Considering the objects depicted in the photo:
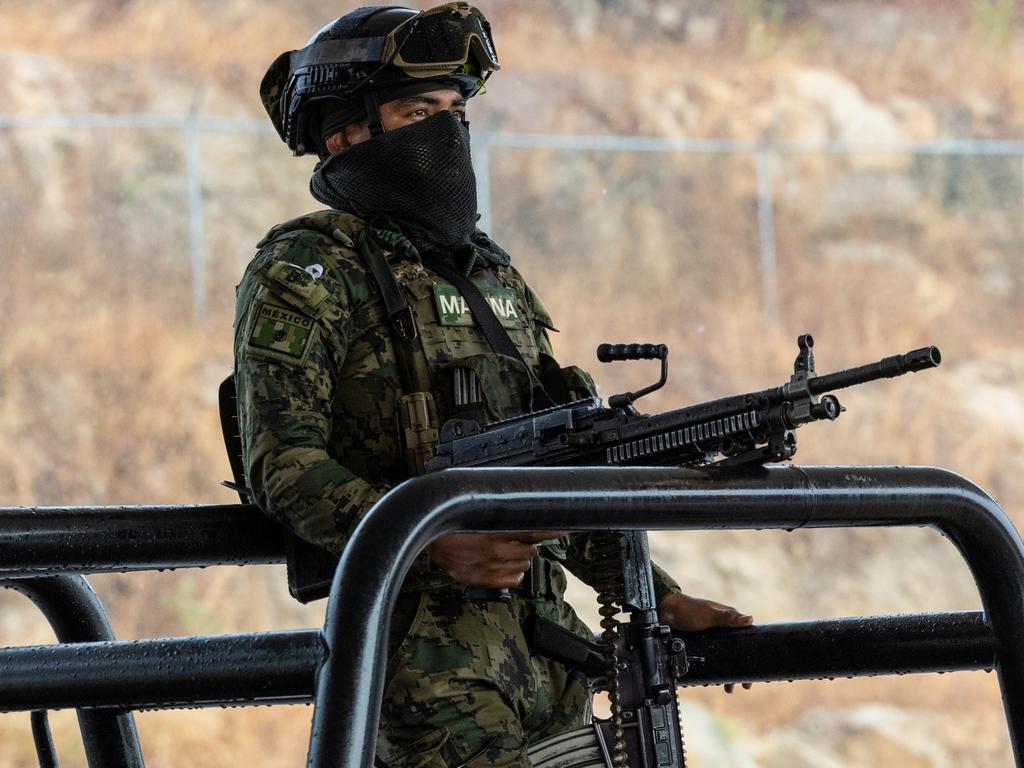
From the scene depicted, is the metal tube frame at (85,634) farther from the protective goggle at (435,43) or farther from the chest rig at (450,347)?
the protective goggle at (435,43)

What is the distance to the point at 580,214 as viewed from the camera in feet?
35.5

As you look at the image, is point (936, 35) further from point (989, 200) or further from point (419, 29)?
point (419, 29)

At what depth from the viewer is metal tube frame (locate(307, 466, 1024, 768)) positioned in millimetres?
839

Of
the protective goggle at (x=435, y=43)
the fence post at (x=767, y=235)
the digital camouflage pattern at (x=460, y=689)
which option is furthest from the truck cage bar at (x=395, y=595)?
the fence post at (x=767, y=235)

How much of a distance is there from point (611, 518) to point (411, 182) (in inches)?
48.2

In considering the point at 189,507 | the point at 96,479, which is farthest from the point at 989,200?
the point at 189,507

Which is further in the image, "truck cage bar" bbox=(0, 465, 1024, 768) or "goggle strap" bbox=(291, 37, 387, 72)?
"goggle strap" bbox=(291, 37, 387, 72)

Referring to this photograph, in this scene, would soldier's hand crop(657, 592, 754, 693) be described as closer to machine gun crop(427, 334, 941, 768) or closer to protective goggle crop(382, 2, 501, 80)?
machine gun crop(427, 334, 941, 768)

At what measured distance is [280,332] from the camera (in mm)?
1893

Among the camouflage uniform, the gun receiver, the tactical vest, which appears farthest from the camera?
the tactical vest

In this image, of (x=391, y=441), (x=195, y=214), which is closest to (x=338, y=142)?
(x=391, y=441)

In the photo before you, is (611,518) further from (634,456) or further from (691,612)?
(691,612)

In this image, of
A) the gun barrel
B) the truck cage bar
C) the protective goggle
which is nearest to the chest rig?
the protective goggle

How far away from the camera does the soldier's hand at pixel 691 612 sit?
1841 millimetres
